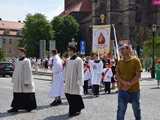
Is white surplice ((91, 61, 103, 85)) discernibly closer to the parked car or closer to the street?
the street

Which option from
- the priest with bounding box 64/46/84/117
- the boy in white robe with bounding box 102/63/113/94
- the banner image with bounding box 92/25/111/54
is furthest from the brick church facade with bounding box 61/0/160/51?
the priest with bounding box 64/46/84/117

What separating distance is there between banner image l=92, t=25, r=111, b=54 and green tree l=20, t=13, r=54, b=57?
77221 mm

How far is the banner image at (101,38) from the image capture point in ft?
89.4

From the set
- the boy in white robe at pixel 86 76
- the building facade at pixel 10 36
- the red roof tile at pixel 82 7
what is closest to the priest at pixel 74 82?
→ the boy in white robe at pixel 86 76

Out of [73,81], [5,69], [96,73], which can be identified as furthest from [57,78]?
[5,69]

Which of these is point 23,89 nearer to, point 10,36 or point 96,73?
point 96,73

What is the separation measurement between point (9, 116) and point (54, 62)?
376 centimetres

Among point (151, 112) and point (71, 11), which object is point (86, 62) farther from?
point (71, 11)

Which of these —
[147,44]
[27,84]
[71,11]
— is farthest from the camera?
[71,11]

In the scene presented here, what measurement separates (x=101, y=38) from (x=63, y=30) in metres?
81.7

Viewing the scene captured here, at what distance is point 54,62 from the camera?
17812 mm

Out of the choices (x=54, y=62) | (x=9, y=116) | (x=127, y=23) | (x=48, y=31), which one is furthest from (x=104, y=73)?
(x=48, y=31)

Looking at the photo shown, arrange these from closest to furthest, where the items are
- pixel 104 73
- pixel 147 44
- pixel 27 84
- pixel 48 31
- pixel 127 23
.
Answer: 1. pixel 27 84
2. pixel 104 73
3. pixel 147 44
4. pixel 127 23
5. pixel 48 31

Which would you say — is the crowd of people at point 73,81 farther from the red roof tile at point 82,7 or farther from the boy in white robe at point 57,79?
the red roof tile at point 82,7
